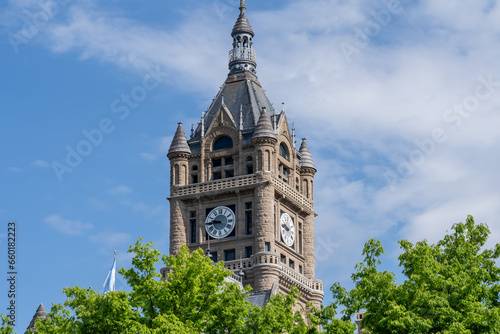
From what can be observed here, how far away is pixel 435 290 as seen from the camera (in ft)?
213

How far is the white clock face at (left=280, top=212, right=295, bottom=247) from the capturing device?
4488 inches

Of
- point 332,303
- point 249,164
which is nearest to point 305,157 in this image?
point 249,164

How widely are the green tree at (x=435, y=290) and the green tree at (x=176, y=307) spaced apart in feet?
11.2

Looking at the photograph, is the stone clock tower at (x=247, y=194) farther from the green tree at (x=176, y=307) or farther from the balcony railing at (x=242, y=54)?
the green tree at (x=176, y=307)

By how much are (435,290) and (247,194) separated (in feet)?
160

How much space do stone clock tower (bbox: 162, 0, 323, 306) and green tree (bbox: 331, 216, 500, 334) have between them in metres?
39.2

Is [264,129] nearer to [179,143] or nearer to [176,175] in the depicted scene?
[179,143]

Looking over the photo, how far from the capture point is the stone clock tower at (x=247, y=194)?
11056 cm

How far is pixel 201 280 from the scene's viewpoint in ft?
223

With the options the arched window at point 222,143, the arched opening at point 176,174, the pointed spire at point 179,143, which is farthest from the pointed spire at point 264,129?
the arched opening at point 176,174

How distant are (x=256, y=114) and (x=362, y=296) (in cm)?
5294

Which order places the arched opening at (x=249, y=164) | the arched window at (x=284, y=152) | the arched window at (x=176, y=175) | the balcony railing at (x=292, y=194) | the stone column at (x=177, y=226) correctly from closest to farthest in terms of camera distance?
1. the stone column at (x=177, y=226)
2. the balcony railing at (x=292, y=194)
3. the arched opening at (x=249, y=164)
4. the arched window at (x=176, y=175)
5. the arched window at (x=284, y=152)

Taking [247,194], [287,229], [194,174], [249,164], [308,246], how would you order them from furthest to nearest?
1. [308,246]
2. [194,174]
3. [287,229]
4. [249,164]
5. [247,194]

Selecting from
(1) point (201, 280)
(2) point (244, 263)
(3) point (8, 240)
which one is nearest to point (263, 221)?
(2) point (244, 263)
